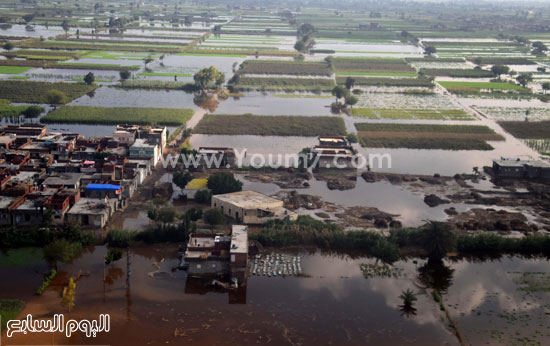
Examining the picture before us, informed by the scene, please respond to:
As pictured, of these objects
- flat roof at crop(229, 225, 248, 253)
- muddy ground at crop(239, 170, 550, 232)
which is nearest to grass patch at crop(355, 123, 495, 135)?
muddy ground at crop(239, 170, 550, 232)

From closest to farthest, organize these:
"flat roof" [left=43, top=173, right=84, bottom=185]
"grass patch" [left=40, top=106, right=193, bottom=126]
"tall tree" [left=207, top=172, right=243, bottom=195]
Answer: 1. "flat roof" [left=43, top=173, right=84, bottom=185]
2. "tall tree" [left=207, top=172, right=243, bottom=195]
3. "grass patch" [left=40, top=106, right=193, bottom=126]

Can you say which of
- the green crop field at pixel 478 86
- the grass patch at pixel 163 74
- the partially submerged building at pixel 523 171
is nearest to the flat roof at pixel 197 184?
the partially submerged building at pixel 523 171

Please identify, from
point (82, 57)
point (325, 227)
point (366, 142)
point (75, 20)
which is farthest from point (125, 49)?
point (325, 227)

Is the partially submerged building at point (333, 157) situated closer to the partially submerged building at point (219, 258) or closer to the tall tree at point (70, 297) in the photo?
the partially submerged building at point (219, 258)

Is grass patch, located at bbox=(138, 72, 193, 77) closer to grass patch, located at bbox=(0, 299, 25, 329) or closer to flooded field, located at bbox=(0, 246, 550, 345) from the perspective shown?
flooded field, located at bbox=(0, 246, 550, 345)

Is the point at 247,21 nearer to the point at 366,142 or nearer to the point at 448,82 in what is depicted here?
the point at 448,82
